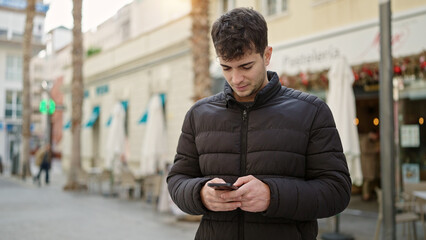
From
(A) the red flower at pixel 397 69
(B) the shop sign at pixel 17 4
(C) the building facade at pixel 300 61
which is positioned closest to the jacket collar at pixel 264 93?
(C) the building facade at pixel 300 61

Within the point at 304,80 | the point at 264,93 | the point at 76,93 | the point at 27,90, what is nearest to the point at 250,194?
the point at 264,93

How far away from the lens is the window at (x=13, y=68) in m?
47.4

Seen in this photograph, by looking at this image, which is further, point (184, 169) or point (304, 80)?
point (304, 80)

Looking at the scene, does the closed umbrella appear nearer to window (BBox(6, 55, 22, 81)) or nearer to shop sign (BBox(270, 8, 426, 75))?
shop sign (BBox(270, 8, 426, 75))

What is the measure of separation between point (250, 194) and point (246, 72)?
50 centimetres

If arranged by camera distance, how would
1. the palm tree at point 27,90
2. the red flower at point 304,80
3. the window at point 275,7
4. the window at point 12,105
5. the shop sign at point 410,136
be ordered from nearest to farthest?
the shop sign at point 410,136 → the red flower at point 304,80 → the window at point 275,7 → the palm tree at point 27,90 → the window at point 12,105

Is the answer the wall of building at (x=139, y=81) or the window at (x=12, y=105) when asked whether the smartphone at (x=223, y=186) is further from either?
the window at (x=12, y=105)

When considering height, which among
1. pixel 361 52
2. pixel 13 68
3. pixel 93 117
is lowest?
pixel 93 117

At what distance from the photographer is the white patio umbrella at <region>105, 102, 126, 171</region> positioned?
1588cm

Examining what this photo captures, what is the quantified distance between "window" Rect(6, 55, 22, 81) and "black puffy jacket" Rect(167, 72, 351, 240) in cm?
5014

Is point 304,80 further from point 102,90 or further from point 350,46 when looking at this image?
point 102,90

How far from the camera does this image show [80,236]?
8477 mm

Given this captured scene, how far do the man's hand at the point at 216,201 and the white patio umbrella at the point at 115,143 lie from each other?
47.7 feet

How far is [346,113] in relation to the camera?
8.08 meters
